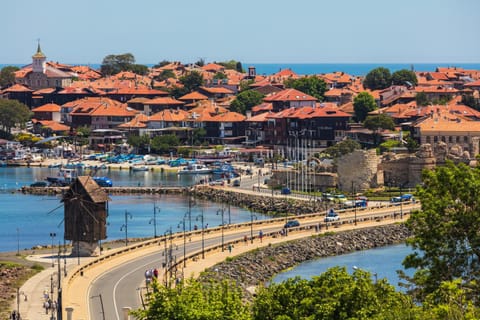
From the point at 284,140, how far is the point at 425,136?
18494 millimetres

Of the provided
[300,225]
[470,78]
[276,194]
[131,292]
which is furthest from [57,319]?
[470,78]

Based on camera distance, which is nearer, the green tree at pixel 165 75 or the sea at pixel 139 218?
the sea at pixel 139 218

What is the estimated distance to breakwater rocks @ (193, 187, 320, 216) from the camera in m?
81.9

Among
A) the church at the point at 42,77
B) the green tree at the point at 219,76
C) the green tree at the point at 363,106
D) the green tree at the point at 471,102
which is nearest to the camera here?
the green tree at the point at 363,106

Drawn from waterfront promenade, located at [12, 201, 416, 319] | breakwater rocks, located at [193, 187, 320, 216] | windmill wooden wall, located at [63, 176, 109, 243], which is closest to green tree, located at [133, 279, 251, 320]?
waterfront promenade, located at [12, 201, 416, 319]

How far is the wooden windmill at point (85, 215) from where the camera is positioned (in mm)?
57344

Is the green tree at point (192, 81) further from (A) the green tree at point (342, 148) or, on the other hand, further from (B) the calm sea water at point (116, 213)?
(A) the green tree at point (342, 148)

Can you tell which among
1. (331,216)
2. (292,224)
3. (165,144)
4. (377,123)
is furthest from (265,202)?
(165,144)

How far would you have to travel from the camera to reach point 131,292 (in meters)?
48.3

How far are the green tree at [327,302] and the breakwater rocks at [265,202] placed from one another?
152 feet

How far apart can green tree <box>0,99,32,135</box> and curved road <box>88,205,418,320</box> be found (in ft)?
220

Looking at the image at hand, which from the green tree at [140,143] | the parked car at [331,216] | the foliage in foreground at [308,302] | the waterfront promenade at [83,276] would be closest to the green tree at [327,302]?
the foliage in foreground at [308,302]

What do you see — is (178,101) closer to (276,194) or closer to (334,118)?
(334,118)

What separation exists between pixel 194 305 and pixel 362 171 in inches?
2087
